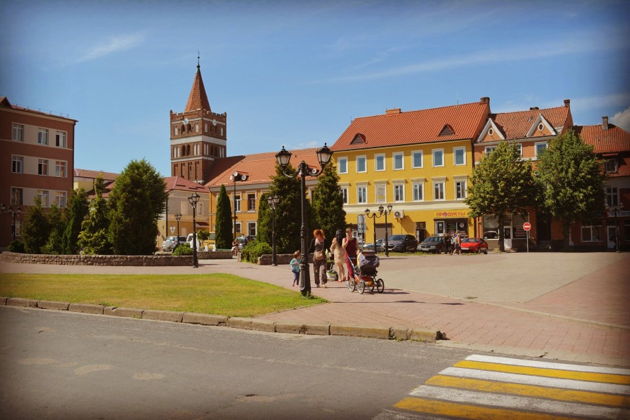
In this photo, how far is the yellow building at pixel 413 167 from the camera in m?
60.2

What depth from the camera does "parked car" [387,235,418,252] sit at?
48428 millimetres

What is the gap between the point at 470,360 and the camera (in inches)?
307

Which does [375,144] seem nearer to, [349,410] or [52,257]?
[52,257]

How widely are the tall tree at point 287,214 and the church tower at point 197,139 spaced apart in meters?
66.1

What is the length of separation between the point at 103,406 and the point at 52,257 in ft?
87.1

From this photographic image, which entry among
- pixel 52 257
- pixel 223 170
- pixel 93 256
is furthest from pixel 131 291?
pixel 223 170

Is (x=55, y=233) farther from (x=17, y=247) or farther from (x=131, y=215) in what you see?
(x=131, y=215)

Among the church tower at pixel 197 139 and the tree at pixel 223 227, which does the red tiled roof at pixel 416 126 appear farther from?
the church tower at pixel 197 139

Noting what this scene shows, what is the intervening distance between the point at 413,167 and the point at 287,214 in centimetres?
3212

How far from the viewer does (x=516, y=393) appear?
237 inches

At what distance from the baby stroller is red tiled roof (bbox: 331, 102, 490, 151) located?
46896 millimetres

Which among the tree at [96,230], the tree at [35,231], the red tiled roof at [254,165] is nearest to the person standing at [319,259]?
the tree at [96,230]

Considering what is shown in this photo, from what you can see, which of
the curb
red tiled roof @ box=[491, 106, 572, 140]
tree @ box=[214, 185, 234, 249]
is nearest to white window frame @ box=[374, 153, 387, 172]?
red tiled roof @ box=[491, 106, 572, 140]

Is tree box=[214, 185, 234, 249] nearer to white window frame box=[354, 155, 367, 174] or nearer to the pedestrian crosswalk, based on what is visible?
white window frame box=[354, 155, 367, 174]
